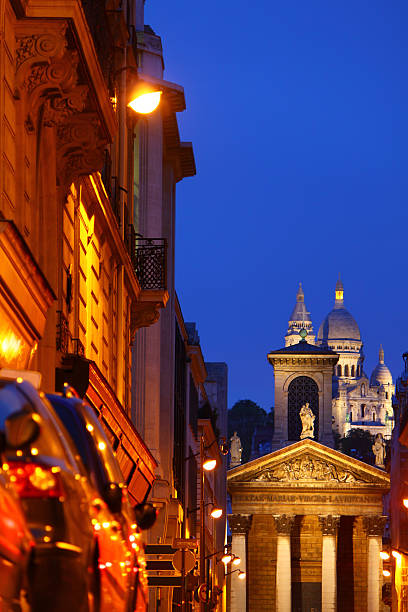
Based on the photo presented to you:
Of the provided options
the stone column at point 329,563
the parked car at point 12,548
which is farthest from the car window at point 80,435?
the stone column at point 329,563

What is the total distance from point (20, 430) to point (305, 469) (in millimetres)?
102223

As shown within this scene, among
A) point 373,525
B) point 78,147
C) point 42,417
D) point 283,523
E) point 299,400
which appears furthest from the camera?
point 299,400

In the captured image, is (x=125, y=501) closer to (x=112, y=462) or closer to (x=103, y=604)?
(x=112, y=462)

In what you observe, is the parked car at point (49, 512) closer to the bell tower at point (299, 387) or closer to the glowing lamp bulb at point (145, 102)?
the glowing lamp bulb at point (145, 102)

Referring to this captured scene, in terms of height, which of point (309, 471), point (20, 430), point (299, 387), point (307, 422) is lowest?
point (20, 430)

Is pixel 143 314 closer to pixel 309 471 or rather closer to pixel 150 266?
pixel 150 266

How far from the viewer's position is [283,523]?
10762 cm

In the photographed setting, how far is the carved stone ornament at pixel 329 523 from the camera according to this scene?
106562 millimetres

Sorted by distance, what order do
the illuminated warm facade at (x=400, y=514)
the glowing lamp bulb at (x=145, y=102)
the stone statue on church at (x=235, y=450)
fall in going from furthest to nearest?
the stone statue on church at (x=235, y=450) → the illuminated warm facade at (x=400, y=514) → the glowing lamp bulb at (x=145, y=102)

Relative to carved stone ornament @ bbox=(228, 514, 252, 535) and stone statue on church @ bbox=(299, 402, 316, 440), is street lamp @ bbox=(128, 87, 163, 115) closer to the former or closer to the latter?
carved stone ornament @ bbox=(228, 514, 252, 535)

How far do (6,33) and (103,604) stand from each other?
819cm

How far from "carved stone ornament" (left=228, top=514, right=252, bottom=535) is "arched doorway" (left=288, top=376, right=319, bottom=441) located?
17.1m

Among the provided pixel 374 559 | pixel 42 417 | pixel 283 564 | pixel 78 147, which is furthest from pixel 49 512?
pixel 283 564

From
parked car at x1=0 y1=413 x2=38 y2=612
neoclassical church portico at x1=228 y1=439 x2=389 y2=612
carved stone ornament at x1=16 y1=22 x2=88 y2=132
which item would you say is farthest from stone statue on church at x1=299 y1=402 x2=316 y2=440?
parked car at x1=0 y1=413 x2=38 y2=612
